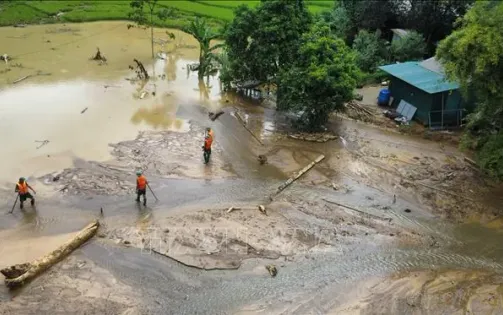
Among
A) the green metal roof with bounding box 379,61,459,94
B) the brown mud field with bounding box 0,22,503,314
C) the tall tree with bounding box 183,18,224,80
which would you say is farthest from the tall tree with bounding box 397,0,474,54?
the tall tree with bounding box 183,18,224,80

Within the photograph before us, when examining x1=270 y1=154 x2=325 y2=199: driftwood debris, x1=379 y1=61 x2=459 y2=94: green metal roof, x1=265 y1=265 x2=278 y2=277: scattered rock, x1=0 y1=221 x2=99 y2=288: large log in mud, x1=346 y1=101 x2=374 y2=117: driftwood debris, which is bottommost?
x1=265 y1=265 x2=278 y2=277: scattered rock

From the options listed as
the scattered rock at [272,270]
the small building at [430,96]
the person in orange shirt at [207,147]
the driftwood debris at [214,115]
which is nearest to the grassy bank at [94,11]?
the small building at [430,96]

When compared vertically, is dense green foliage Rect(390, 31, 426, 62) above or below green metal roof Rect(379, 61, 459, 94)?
above

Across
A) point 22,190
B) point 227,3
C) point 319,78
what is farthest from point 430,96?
point 227,3

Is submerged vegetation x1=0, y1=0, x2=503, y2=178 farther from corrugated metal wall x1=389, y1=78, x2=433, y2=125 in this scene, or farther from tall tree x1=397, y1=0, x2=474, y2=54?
corrugated metal wall x1=389, y1=78, x2=433, y2=125

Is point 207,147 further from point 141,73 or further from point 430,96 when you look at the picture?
point 141,73

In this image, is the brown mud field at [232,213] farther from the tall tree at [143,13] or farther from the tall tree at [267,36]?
the tall tree at [143,13]

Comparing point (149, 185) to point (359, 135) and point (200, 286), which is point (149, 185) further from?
point (359, 135)
